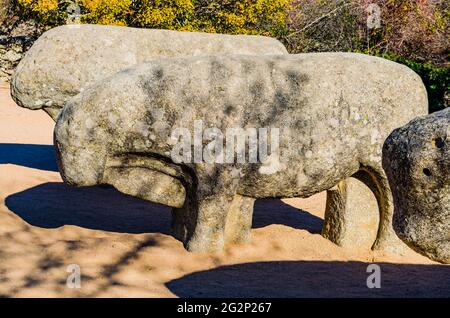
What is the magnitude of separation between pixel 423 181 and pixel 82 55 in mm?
5896

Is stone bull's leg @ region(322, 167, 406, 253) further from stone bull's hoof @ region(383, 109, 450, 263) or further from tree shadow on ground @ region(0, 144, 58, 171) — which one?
tree shadow on ground @ region(0, 144, 58, 171)

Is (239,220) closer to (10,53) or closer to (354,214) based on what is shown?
(354,214)

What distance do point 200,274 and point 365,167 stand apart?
2091 mm

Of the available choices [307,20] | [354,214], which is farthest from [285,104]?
[307,20]

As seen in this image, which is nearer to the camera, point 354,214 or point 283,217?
point 354,214

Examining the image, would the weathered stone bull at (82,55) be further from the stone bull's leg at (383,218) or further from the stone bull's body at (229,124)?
the stone bull's leg at (383,218)

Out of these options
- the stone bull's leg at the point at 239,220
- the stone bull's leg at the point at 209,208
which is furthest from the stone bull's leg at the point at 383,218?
the stone bull's leg at the point at 209,208

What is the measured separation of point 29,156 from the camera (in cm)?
1032

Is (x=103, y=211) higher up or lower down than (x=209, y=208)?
lower down

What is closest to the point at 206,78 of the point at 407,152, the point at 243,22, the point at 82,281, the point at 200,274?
the point at 200,274

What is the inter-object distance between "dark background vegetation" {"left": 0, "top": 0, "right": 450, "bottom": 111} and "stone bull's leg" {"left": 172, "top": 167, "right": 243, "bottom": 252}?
30.5ft

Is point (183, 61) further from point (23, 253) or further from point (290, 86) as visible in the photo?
point (23, 253)

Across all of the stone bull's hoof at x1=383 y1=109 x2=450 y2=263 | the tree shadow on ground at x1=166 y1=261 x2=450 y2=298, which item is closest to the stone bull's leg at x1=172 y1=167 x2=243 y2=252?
the tree shadow on ground at x1=166 y1=261 x2=450 y2=298

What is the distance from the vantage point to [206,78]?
559 cm
